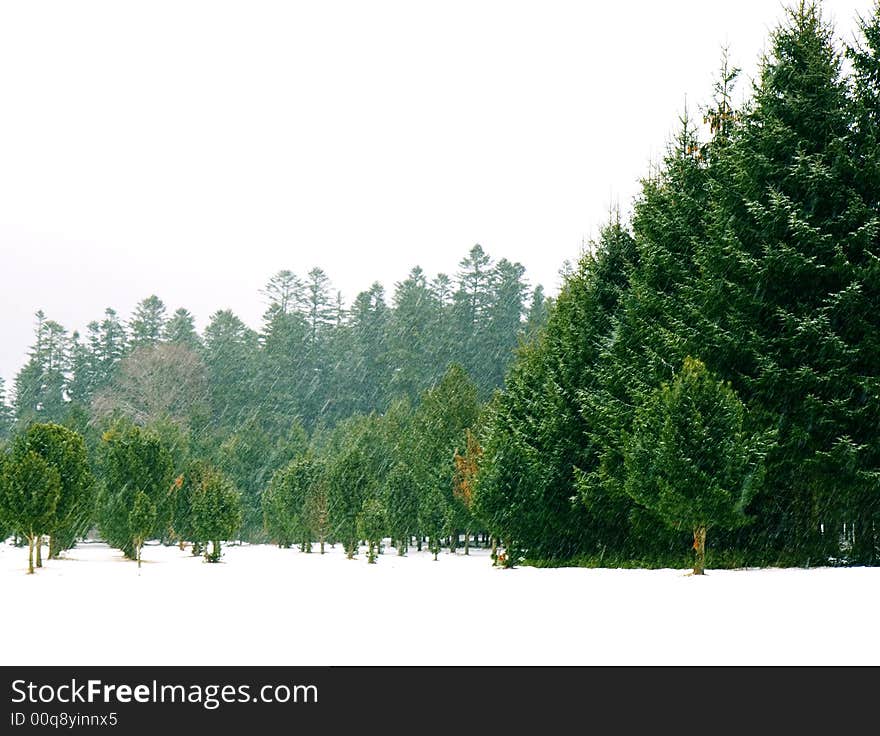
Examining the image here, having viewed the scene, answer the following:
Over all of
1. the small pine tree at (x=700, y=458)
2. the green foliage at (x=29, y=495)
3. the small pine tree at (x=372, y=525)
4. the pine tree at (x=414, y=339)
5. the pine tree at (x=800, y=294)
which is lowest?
the small pine tree at (x=372, y=525)

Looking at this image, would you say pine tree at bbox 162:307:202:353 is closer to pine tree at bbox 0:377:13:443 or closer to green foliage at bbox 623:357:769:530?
pine tree at bbox 0:377:13:443

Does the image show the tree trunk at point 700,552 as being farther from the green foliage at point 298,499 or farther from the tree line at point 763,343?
the green foliage at point 298,499

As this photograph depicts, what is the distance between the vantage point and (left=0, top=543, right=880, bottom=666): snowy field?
11500mm

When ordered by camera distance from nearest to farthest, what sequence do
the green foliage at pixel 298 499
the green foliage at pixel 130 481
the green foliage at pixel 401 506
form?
the green foliage at pixel 130 481 < the green foliage at pixel 401 506 < the green foliage at pixel 298 499

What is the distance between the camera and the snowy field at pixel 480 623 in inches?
453

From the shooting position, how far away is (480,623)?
1497 cm

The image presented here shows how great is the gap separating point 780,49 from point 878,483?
541 inches

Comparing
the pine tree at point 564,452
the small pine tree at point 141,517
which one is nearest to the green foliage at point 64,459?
the small pine tree at point 141,517

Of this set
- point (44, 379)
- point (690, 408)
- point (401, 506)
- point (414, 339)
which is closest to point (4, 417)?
point (44, 379)

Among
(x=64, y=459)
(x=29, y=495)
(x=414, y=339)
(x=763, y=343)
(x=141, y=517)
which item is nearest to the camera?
(x=763, y=343)

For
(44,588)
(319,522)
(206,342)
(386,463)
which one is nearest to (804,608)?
(44,588)

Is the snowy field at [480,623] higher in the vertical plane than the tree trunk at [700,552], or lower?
lower

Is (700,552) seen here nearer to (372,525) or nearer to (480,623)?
(480,623)

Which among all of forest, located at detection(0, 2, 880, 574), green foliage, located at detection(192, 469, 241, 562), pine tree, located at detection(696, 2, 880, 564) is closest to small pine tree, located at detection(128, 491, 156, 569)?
forest, located at detection(0, 2, 880, 574)
